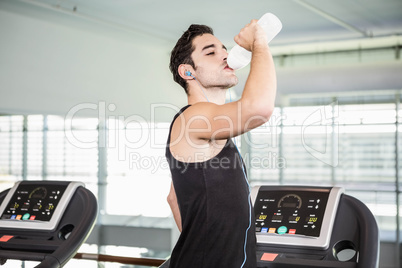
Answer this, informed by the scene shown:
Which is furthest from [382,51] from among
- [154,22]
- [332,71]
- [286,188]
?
[286,188]

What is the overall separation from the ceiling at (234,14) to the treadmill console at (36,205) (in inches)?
127

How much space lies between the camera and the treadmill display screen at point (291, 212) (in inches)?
66.8

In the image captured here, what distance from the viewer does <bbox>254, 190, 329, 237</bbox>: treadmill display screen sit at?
1.70m

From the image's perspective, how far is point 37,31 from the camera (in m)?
5.72

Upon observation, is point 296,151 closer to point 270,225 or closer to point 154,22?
point 154,22

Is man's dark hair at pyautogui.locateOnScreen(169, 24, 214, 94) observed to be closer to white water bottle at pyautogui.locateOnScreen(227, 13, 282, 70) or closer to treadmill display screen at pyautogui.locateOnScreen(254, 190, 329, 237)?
white water bottle at pyautogui.locateOnScreen(227, 13, 282, 70)

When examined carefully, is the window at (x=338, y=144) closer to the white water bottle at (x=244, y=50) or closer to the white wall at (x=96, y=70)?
the white wall at (x=96, y=70)

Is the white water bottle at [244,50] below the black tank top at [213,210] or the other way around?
the other way around

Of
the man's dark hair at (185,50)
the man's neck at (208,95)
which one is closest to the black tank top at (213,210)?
the man's neck at (208,95)

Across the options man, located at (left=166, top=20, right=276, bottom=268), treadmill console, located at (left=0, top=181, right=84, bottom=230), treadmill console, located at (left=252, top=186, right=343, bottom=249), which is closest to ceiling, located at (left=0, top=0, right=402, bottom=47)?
treadmill console, located at (left=0, top=181, right=84, bottom=230)

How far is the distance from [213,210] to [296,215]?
537mm

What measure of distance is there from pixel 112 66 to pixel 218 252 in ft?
18.6

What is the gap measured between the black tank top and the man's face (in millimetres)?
206

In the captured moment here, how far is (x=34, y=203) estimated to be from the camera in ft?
7.26
